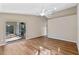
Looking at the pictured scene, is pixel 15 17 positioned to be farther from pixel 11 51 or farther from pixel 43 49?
→ pixel 43 49

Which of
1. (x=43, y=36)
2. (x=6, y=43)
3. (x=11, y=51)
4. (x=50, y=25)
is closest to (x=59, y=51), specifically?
(x=43, y=36)

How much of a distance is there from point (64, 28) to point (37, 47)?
2.11 feet

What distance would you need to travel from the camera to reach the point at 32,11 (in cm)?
Answer: 194

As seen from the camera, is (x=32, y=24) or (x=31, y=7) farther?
(x=32, y=24)

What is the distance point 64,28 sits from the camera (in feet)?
6.28

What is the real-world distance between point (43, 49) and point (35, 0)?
3.11ft

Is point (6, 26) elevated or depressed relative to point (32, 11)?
depressed

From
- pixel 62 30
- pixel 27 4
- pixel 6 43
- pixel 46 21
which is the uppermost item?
pixel 27 4

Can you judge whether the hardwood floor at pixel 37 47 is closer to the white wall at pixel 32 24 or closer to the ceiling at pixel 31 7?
the white wall at pixel 32 24

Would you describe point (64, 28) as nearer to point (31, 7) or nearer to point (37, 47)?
point (37, 47)

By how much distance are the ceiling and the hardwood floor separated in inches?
22.7

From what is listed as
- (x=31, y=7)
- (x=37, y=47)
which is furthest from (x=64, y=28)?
(x=31, y=7)

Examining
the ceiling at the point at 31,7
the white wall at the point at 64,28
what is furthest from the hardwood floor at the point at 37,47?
the ceiling at the point at 31,7

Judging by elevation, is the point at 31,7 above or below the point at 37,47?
above
